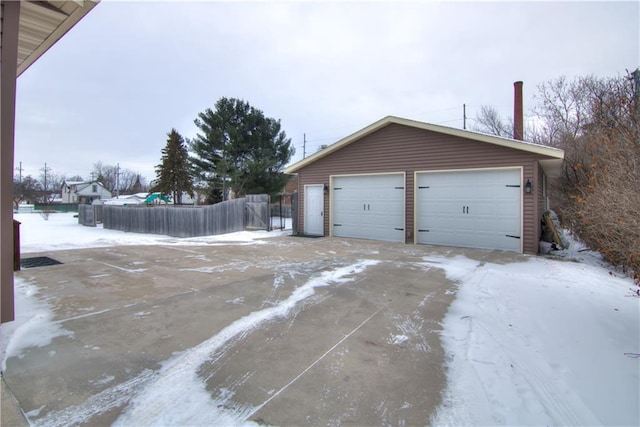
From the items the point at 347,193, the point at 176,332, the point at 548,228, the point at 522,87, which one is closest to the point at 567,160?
the point at 548,228

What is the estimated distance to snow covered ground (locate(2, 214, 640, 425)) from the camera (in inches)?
73.4

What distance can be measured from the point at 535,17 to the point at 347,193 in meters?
7.61

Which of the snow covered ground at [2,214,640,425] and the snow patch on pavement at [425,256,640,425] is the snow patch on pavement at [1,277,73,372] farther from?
the snow patch on pavement at [425,256,640,425]

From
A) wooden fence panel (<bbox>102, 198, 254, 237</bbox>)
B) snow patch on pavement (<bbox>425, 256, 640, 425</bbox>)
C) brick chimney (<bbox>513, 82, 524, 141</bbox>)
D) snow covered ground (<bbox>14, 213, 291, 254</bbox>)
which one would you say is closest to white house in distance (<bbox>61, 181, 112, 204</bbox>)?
wooden fence panel (<bbox>102, 198, 254, 237</bbox>)

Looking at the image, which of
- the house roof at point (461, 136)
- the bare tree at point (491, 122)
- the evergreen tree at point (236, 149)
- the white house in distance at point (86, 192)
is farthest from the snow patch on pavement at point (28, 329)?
the white house in distance at point (86, 192)

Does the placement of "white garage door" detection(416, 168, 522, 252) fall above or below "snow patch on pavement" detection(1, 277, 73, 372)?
above

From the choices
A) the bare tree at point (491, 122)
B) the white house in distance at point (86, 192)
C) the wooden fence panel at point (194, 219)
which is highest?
the bare tree at point (491, 122)

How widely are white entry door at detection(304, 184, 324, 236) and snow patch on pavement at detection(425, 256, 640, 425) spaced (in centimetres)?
691

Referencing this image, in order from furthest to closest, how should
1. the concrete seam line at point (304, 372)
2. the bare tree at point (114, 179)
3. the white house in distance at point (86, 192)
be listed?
the bare tree at point (114, 179)
the white house in distance at point (86, 192)
the concrete seam line at point (304, 372)

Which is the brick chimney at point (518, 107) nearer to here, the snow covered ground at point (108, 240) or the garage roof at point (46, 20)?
the snow covered ground at point (108, 240)

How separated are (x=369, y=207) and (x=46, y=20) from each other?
8264mm

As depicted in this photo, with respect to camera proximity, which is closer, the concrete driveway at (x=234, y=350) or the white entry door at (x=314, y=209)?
the concrete driveway at (x=234, y=350)

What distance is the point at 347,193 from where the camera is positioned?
10.4 m

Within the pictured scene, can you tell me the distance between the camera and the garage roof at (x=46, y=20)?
3100 mm
